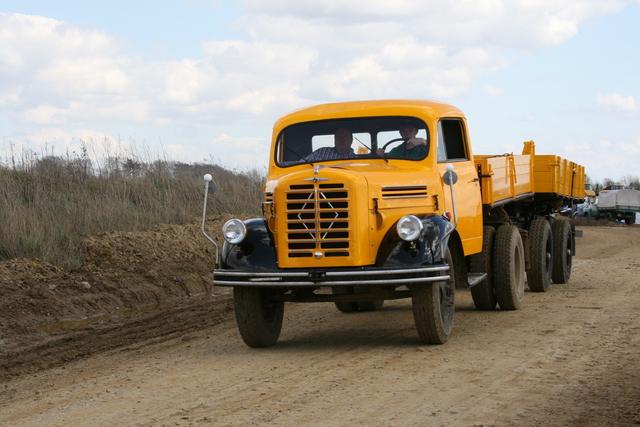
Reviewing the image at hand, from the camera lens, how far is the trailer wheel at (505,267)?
10.5 m

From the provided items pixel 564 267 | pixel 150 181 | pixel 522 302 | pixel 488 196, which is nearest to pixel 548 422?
pixel 488 196

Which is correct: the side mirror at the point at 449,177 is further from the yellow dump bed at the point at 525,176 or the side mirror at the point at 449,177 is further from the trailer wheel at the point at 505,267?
the trailer wheel at the point at 505,267

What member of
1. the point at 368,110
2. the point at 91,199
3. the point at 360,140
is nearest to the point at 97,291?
the point at 91,199

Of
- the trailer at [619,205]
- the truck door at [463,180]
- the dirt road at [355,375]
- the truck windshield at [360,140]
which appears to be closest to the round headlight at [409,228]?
the dirt road at [355,375]

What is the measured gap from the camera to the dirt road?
566cm

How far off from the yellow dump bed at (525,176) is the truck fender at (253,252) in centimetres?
353

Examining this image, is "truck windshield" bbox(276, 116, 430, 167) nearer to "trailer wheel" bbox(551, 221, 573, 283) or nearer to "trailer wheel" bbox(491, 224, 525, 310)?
"trailer wheel" bbox(491, 224, 525, 310)

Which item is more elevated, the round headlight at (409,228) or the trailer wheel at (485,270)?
the round headlight at (409,228)

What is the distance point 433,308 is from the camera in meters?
7.78

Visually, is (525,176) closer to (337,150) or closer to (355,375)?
(337,150)

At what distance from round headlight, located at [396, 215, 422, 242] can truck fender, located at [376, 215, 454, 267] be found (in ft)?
0.32

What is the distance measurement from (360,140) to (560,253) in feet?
21.4

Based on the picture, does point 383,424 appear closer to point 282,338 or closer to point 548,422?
point 548,422

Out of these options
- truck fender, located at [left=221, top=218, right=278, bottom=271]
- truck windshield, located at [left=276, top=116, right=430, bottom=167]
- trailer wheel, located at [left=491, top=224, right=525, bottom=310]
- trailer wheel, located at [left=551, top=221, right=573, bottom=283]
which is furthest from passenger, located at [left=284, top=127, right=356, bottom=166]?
trailer wheel, located at [left=551, top=221, right=573, bottom=283]
